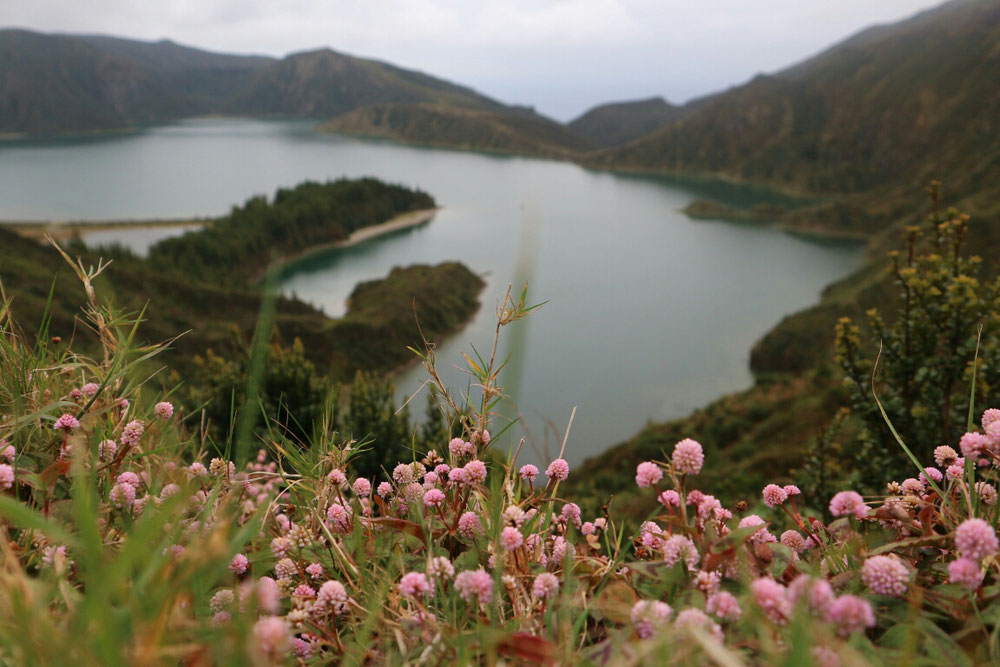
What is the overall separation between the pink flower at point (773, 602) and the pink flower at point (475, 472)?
0.71 m

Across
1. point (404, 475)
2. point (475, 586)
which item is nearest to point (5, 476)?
point (404, 475)

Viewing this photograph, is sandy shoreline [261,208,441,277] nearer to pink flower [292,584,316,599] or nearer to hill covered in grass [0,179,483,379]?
hill covered in grass [0,179,483,379]

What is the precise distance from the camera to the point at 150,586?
0.98m

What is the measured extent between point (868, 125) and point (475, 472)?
482 feet

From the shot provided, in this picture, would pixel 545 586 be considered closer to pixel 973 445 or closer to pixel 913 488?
pixel 973 445

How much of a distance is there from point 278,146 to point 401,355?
459ft

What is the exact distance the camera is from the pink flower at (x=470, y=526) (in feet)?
5.02

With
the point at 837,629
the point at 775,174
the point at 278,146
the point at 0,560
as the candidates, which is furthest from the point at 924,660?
the point at 278,146

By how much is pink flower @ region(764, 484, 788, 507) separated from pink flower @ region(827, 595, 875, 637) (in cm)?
66

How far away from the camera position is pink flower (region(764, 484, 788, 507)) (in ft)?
5.23

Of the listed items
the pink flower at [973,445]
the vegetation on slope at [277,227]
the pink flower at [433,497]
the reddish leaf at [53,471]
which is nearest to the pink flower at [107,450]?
the reddish leaf at [53,471]

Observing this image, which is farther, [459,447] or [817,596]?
[459,447]

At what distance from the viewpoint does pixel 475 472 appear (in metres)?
1.55

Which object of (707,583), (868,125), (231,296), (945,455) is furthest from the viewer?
(868,125)
